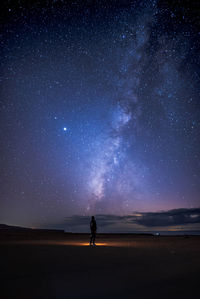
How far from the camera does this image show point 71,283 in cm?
492

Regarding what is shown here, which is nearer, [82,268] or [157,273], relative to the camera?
[157,273]

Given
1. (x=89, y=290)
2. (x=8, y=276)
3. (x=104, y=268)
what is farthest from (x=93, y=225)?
(x=89, y=290)

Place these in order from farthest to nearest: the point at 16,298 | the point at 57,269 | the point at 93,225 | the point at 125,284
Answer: the point at 93,225, the point at 57,269, the point at 125,284, the point at 16,298

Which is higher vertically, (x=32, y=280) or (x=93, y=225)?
(x=93, y=225)

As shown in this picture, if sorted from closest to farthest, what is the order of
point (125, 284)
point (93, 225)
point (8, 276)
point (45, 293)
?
point (45, 293) → point (125, 284) → point (8, 276) → point (93, 225)

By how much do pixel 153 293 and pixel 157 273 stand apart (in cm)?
191

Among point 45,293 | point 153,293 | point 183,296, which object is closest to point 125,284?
point 153,293

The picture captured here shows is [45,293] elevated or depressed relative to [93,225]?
depressed

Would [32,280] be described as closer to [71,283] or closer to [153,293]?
[71,283]

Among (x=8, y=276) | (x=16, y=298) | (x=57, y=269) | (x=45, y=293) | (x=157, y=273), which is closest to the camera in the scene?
(x=16, y=298)

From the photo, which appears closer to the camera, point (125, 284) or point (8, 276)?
point (125, 284)

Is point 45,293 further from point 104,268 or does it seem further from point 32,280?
point 104,268

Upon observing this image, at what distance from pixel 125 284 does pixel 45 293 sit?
1.45 metres

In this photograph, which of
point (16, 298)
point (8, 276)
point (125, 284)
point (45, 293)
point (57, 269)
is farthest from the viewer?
point (57, 269)
